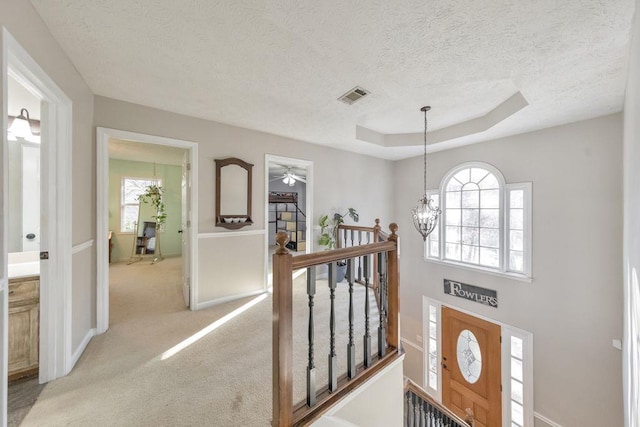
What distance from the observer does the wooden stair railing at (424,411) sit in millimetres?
2613

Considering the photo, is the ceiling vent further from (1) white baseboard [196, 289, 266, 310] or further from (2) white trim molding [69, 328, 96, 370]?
(2) white trim molding [69, 328, 96, 370]

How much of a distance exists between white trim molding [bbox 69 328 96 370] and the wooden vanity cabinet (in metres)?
0.20

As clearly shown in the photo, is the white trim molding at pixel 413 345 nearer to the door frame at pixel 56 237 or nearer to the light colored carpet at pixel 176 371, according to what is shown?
the light colored carpet at pixel 176 371

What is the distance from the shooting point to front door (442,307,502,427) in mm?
3705

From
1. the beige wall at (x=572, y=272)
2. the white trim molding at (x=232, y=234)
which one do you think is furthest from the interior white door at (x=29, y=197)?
the beige wall at (x=572, y=272)

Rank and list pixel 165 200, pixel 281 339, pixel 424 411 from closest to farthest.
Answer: pixel 281 339
pixel 424 411
pixel 165 200

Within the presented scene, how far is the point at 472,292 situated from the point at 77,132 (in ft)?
17.8

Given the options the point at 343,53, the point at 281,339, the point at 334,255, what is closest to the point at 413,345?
the point at 334,255

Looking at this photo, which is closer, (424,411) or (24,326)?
(24,326)

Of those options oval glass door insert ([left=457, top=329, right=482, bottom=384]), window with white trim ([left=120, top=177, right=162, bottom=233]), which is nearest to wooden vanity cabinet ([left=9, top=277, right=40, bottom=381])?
window with white trim ([left=120, top=177, right=162, bottom=233])

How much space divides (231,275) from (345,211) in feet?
7.59

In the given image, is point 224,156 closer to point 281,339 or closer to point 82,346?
point 82,346

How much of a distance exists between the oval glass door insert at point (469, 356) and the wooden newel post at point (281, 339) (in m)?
4.03

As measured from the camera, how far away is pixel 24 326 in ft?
5.63
